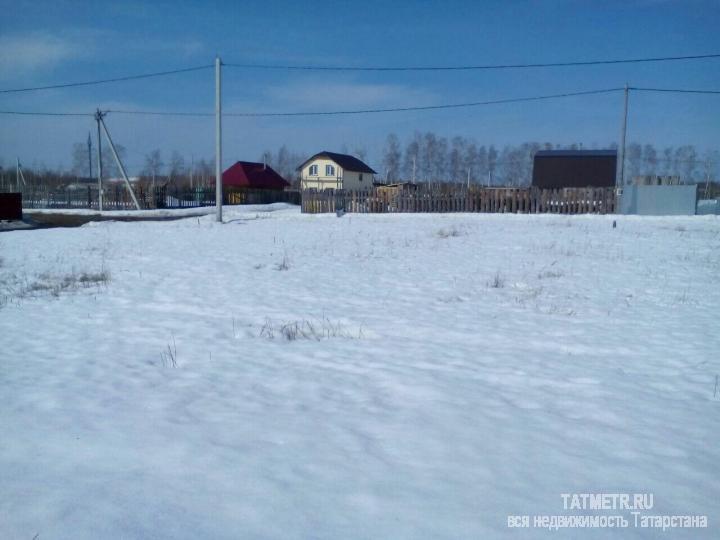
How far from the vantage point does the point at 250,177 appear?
2223 inches

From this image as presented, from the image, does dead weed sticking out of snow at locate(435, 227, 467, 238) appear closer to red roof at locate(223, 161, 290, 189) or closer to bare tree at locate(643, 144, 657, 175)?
red roof at locate(223, 161, 290, 189)

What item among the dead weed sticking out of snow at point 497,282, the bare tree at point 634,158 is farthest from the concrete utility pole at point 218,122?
the bare tree at point 634,158

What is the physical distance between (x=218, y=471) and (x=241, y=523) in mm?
535

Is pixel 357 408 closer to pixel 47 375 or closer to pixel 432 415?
pixel 432 415

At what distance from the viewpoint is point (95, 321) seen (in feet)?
22.6

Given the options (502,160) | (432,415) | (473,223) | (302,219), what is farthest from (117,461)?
(502,160)

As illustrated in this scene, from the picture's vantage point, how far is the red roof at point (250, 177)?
5612 cm

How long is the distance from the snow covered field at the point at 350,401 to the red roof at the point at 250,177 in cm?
4732

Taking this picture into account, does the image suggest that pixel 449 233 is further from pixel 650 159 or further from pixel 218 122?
pixel 650 159

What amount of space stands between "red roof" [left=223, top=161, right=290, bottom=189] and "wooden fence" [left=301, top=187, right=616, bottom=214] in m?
26.6

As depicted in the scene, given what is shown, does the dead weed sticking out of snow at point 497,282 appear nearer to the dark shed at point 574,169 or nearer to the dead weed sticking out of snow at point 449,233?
the dead weed sticking out of snow at point 449,233

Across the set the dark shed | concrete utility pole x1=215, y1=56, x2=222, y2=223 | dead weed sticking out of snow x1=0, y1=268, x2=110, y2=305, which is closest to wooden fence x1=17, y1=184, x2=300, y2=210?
concrete utility pole x1=215, y1=56, x2=222, y2=223

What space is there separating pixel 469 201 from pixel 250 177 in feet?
110

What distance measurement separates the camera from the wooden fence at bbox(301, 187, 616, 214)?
2583 centimetres
